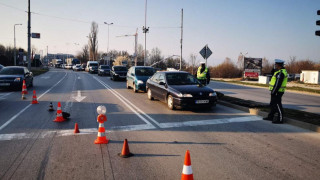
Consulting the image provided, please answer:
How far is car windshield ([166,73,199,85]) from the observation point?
36.6 feet

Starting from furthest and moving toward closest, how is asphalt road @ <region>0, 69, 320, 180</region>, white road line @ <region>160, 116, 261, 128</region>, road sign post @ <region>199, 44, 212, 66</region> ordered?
road sign post @ <region>199, 44, 212, 66</region>, white road line @ <region>160, 116, 261, 128</region>, asphalt road @ <region>0, 69, 320, 180</region>

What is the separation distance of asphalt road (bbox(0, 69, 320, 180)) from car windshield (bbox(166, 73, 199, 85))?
2.42 m

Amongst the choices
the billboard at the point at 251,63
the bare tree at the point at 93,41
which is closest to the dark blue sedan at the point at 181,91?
the billboard at the point at 251,63

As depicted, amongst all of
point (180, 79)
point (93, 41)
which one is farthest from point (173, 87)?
point (93, 41)

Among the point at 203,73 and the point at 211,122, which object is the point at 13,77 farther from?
the point at 211,122

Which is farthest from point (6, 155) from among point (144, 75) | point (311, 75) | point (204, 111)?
point (311, 75)

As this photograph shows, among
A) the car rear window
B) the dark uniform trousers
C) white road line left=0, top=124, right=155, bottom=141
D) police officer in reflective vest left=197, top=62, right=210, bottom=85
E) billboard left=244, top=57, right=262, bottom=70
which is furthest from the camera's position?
billboard left=244, top=57, right=262, bottom=70

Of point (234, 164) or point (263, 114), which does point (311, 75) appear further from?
point (234, 164)

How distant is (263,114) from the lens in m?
9.11

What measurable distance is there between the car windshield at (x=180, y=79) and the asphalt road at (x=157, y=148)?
242cm

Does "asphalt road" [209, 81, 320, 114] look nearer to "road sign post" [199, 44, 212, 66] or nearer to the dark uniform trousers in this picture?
"road sign post" [199, 44, 212, 66]

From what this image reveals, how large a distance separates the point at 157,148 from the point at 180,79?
20.1ft

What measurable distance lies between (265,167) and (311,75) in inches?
1333

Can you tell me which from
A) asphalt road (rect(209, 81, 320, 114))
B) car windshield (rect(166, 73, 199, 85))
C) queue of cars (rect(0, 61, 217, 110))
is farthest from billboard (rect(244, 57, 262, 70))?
car windshield (rect(166, 73, 199, 85))
